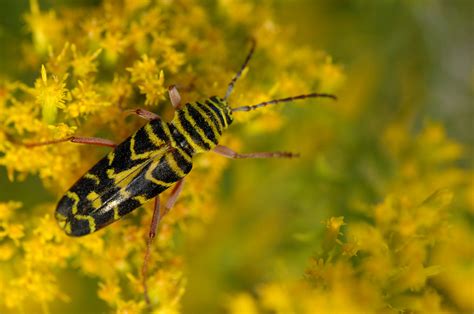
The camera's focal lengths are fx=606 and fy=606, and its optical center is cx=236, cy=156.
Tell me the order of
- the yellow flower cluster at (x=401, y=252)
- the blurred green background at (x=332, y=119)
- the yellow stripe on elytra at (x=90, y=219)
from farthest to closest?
the blurred green background at (x=332, y=119) < the yellow stripe on elytra at (x=90, y=219) < the yellow flower cluster at (x=401, y=252)

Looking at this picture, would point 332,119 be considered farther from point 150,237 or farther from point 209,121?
point 150,237

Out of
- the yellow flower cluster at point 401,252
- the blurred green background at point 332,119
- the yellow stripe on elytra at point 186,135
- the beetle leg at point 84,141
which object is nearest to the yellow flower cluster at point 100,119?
the beetle leg at point 84,141

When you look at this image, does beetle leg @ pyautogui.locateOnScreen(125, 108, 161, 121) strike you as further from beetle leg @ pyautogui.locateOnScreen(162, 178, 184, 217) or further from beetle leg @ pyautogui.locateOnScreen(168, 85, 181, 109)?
beetle leg @ pyautogui.locateOnScreen(162, 178, 184, 217)

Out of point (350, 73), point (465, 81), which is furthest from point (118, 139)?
point (465, 81)

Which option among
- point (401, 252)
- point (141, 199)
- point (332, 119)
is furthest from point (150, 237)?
point (332, 119)

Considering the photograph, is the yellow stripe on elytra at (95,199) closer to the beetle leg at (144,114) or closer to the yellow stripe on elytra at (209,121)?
the beetle leg at (144,114)

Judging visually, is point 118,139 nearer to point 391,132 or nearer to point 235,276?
point 235,276

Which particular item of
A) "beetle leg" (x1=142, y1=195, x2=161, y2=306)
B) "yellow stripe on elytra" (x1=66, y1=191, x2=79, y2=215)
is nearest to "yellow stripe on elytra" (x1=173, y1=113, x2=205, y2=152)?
"beetle leg" (x1=142, y1=195, x2=161, y2=306)
